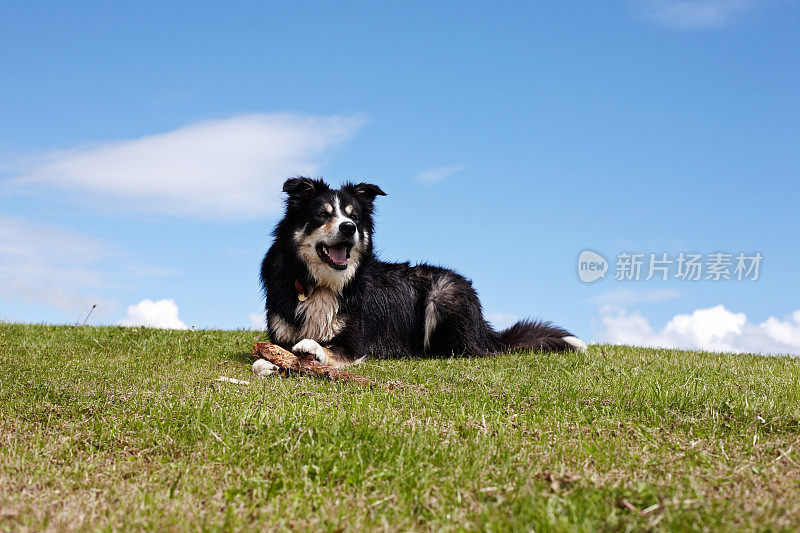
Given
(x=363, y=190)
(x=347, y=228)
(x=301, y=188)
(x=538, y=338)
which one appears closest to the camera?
(x=347, y=228)

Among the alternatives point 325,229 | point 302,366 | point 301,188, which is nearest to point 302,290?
point 325,229

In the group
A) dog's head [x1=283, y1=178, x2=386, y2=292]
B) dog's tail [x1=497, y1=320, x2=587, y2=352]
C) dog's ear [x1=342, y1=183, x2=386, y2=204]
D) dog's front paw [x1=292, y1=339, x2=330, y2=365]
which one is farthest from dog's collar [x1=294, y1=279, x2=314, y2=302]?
dog's tail [x1=497, y1=320, x2=587, y2=352]

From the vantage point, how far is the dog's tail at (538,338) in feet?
35.6

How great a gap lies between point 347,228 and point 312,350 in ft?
5.48

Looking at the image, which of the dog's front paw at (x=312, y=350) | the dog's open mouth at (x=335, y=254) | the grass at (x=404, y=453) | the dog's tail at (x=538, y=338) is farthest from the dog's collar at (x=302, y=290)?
the dog's tail at (x=538, y=338)

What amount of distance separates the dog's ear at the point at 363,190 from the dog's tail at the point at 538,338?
3465 mm

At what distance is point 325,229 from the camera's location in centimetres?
895

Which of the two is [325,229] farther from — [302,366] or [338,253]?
[302,366]

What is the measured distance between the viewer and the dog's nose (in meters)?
8.86

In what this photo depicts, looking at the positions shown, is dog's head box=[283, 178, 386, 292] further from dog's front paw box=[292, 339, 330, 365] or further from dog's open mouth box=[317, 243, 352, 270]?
dog's front paw box=[292, 339, 330, 365]

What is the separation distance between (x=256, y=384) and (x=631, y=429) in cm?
375

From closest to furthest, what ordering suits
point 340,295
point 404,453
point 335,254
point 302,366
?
point 404,453
point 302,366
point 335,254
point 340,295

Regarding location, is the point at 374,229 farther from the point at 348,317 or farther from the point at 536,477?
the point at 536,477

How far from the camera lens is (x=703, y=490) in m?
3.98
